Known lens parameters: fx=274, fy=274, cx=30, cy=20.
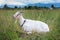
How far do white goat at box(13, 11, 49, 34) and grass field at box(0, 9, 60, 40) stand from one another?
0.14ft

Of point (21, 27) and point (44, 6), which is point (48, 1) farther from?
point (21, 27)

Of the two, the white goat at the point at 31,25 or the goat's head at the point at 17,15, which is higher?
the goat's head at the point at 17,15

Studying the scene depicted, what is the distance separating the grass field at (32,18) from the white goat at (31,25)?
0.04 m

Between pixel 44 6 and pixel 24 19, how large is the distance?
0.27 m

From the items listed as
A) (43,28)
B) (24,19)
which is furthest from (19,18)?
(43,28)

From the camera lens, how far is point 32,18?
9.98 ft

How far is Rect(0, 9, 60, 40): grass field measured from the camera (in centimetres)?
292

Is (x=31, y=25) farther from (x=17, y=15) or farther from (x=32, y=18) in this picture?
(x=17, y=15)

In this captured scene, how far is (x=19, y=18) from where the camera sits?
9.84 ft

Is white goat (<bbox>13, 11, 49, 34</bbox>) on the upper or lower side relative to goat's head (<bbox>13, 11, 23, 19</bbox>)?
lower

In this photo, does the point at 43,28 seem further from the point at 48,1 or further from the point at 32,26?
the point at 48,1

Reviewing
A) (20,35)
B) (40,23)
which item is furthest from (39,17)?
(20,35)

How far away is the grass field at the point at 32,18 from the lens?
9.59 feet

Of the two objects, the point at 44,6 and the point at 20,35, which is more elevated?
the point at 44,6
